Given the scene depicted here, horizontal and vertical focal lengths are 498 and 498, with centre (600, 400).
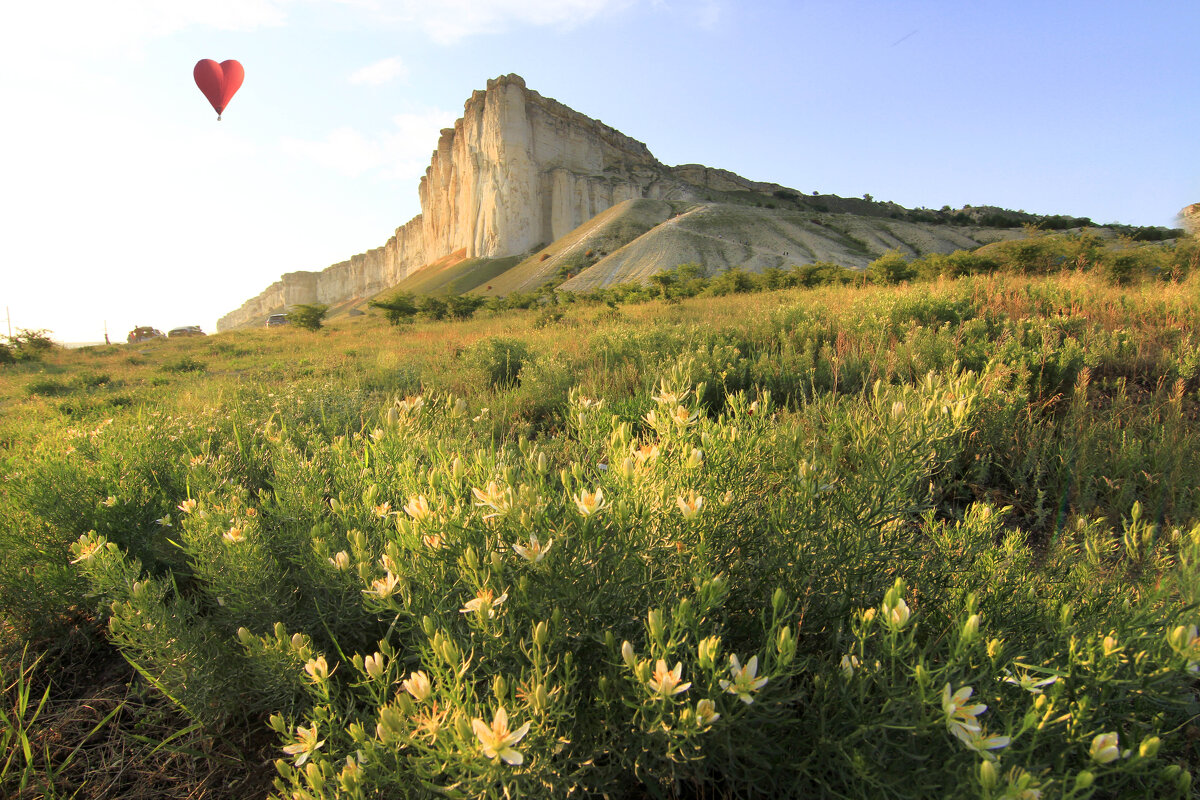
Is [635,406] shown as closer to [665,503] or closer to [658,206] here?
[665,503]

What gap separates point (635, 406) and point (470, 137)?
7460cm

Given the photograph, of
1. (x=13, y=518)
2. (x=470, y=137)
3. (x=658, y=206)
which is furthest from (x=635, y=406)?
(x=470, y=137)

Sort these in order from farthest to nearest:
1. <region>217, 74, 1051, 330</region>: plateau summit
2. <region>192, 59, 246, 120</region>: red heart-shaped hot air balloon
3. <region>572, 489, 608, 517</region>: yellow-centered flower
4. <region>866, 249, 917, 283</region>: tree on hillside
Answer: <region>217, 74, 1051, 330</region>: plateau summit → <region>866, 249, 917, 283</region>: tree on hillside → <region>192, 59, 246, 120</region>: red heart-shaped hot air balloon → <region>572, 489, 608, 517</region>: yellow-centered flower

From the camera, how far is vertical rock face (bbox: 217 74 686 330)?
207 feet

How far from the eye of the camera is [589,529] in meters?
1.31

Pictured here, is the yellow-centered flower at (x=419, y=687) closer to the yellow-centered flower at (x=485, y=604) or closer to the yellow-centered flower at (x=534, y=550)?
the yellow-centered flower at (x=485, y=604)

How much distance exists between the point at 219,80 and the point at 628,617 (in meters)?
15.3

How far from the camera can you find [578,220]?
2579 inches

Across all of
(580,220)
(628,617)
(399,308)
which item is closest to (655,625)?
(628,617)

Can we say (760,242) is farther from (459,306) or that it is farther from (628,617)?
(628,617)

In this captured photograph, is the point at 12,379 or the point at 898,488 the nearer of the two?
the point at 898,488

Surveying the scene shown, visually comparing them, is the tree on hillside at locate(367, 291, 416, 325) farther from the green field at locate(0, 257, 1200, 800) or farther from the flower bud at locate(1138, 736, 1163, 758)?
the flower bud at locate(1138, 736, 1163, 758)

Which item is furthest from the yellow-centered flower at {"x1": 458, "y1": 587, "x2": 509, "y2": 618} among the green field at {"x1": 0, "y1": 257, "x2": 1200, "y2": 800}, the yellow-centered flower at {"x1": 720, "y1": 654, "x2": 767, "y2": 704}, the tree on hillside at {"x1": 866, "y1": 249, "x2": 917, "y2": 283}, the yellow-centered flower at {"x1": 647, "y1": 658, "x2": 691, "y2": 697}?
the tree on hillside at {"x1": 866, "y1": 249, "x2": 917, "y2": 283}

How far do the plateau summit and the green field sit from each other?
29032mm
